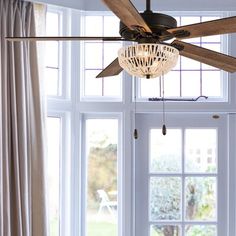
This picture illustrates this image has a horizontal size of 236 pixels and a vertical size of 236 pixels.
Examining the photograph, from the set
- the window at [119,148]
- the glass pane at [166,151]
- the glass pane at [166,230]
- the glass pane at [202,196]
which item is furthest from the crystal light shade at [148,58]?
the glass pane at [166,230]

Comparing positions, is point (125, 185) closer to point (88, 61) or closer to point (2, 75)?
point (88, 61)

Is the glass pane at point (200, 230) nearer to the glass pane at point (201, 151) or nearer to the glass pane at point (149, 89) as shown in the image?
the glass pane at point (201, 151)

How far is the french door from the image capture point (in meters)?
3.45

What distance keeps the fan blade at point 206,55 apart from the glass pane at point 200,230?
6.11ft

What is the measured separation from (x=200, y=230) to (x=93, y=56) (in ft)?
5.78

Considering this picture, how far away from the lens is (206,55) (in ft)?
6.13

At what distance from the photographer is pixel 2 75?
2.79m

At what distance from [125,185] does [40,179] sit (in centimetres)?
78

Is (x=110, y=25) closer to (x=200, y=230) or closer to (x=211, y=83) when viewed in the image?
(x=211, y=83)

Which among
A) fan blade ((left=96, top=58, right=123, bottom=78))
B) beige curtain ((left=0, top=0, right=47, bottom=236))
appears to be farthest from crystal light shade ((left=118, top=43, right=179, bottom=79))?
beige curtain ((left=0, top=0, right=47, bottom=236))

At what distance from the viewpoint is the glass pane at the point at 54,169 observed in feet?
10.9

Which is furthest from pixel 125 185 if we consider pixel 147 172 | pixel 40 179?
pixel 40 179

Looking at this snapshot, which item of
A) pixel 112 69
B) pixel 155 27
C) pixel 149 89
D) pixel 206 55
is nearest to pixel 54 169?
pixel 149 89

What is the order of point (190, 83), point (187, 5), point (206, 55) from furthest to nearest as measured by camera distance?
point (190, 83), point (187, 5), point (206, 55)
